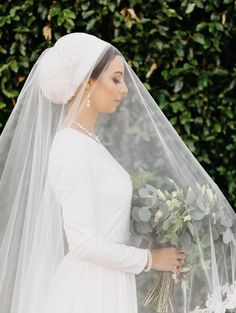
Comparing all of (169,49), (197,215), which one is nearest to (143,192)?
(197,215)

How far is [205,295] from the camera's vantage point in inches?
96.5

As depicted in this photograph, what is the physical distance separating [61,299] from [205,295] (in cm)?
52

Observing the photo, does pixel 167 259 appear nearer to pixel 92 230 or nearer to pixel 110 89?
pixel 92 230

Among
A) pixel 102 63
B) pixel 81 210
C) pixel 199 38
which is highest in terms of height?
pixel 102 63

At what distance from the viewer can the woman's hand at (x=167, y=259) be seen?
2355 millimetres

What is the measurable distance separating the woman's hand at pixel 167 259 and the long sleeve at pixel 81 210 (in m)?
0.08

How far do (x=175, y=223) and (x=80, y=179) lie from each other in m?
0.40

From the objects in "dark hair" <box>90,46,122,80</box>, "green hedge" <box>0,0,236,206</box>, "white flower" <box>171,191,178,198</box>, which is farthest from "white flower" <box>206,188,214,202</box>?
"green hedge" <box>0,0,236,206</box>

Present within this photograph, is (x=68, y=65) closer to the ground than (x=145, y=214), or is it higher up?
higher up

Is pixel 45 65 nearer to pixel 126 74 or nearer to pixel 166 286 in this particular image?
pixel 126 74

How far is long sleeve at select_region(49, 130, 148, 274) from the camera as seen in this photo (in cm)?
220

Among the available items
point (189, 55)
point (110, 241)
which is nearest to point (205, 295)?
point (110, 241)

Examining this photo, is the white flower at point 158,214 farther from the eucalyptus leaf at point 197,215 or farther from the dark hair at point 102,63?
the dark hair at point 102,63

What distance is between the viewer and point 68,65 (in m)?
2.35
